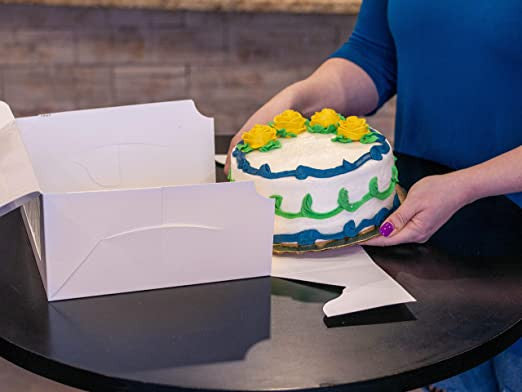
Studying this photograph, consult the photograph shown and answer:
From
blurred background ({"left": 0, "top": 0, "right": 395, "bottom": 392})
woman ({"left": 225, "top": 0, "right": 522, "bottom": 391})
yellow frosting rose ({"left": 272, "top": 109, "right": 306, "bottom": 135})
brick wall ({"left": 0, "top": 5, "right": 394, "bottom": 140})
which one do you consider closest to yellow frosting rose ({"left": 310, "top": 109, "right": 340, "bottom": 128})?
yellow frosting rose ({"left": 272, "top": 109, "right": 306, "bottom": 135})

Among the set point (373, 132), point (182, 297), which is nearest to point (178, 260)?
point (182, 297)

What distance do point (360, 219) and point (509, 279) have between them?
0.23 m

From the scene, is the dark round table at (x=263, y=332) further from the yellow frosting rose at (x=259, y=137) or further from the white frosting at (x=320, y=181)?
the yellow frosting rose at (x=259, y=137)

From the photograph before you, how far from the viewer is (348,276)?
3.41 feet

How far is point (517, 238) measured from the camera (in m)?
1.19

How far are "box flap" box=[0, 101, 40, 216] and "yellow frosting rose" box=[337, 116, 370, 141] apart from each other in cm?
49

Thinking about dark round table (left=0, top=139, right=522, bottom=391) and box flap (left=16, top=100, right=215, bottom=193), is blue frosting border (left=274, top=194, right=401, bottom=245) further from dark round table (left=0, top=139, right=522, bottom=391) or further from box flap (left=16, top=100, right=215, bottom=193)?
box flap (left=16, top=100, right=215, bottom=193)

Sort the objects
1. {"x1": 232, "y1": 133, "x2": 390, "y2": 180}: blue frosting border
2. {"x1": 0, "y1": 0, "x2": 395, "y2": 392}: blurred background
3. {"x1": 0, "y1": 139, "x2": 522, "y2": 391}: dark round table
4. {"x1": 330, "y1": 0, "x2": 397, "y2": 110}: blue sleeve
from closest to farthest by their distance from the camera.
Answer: {"x1": 0, "y1": 139, "x2": 522, "y2": 391}: dark round table, {"x1": 232, "y1": 133, "x2": 390, "y2": 180}: blue frosting border, {"x1": 330, "y1": 0, "x2": 397, "y2": 110}: blue sleeve, {"x1": 0, "y1": 0, "x2": 395, "y2": 392}: blurred background

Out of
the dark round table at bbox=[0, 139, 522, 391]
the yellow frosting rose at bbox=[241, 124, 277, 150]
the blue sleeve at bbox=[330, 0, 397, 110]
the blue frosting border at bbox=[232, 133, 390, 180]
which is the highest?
the blue sleeve at bbox=[330, 0, 397, 110]

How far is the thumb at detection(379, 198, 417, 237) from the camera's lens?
1.10m

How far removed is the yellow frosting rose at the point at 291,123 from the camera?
4.09 feet

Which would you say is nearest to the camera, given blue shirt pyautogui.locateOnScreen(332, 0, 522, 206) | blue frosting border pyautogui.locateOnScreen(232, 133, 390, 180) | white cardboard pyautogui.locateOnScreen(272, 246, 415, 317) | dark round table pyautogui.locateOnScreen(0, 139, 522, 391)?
dark round table pyautogui.locateOnScreen(0, 139, 522, 391)

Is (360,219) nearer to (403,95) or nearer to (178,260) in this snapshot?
(178,260)

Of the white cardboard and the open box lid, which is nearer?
the white cardboard
